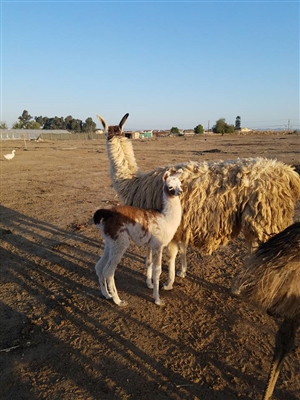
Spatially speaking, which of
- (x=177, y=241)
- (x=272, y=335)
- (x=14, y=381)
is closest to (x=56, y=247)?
(x=177, y=241)

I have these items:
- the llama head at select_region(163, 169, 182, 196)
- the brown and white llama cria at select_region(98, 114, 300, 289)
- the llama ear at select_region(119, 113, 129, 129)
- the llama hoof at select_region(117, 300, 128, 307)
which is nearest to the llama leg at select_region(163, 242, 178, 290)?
the brown and white llama cria at select_region(98, 114, 300, 289)

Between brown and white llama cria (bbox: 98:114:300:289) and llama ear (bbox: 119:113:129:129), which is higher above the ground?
llama ear (bbox: 119:113:129:129)

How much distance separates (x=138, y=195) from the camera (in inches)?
179

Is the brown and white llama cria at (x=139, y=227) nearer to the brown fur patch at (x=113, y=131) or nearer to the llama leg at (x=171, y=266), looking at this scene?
the llama leg at (x=171, y=266)

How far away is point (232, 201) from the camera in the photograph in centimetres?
392

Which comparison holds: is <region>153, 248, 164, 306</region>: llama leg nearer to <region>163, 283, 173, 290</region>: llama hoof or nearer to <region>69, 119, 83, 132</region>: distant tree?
<region>163, 283, 173, 290</region>: llama hoof

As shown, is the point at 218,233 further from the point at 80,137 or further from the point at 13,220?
the point at 80,137

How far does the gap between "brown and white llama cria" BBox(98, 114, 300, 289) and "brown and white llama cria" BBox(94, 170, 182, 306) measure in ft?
1.11

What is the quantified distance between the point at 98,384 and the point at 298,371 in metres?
2.00

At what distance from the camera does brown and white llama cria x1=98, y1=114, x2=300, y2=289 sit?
12.8ft

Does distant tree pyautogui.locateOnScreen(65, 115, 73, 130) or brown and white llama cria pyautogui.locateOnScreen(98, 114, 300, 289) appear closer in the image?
brown and white llama cria pyautogui.locateOnScreen(98, 114, 300, 289)

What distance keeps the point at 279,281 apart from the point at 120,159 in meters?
3.43

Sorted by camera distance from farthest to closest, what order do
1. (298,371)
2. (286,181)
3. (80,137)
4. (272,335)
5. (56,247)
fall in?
(80,137), (56,247), (286,181), (272,335), (298,371)

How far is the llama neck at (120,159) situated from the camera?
4.75 meters
